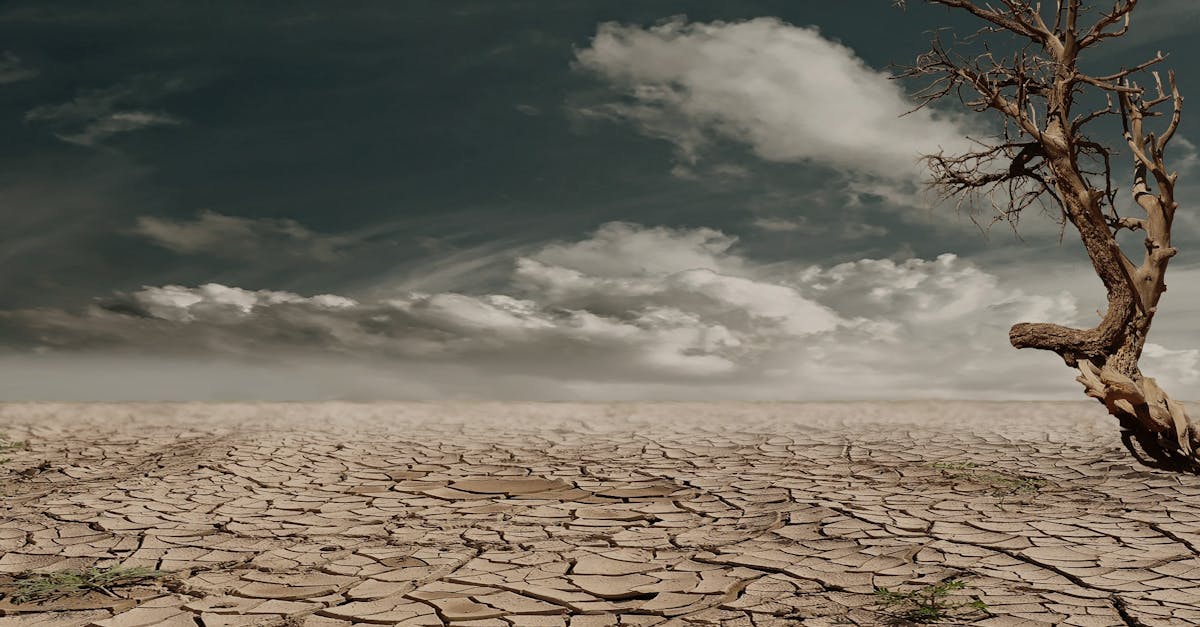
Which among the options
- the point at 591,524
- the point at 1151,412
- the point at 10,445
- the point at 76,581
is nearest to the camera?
the point at 76,581

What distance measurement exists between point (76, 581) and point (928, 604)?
9.85 feet

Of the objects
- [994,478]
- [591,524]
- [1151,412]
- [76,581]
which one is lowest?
[76,581]

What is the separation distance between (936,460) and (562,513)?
2.97 meters

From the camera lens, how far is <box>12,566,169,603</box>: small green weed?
127 inches

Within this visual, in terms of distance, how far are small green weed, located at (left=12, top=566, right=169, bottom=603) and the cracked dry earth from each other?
0.24 ft

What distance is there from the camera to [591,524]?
13.9 feet

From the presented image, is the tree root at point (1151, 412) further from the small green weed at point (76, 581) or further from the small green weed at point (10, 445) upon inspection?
the small green weed at point (10, 445)

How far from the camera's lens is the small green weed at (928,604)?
2.80m

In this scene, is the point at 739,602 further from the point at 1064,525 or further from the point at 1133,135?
the point at 1133,135

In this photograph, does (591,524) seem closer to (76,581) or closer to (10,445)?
(76,581)

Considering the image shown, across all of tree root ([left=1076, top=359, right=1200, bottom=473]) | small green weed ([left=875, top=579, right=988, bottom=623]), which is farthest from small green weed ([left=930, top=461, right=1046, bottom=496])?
small green weed ([left=875, top=579, right=988, bottom=623])

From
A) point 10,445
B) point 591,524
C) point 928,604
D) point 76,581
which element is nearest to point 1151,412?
point 928,604

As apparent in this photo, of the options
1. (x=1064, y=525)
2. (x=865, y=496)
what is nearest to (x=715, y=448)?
(x=865, y=496)

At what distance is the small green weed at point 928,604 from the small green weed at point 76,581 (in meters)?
2.62
